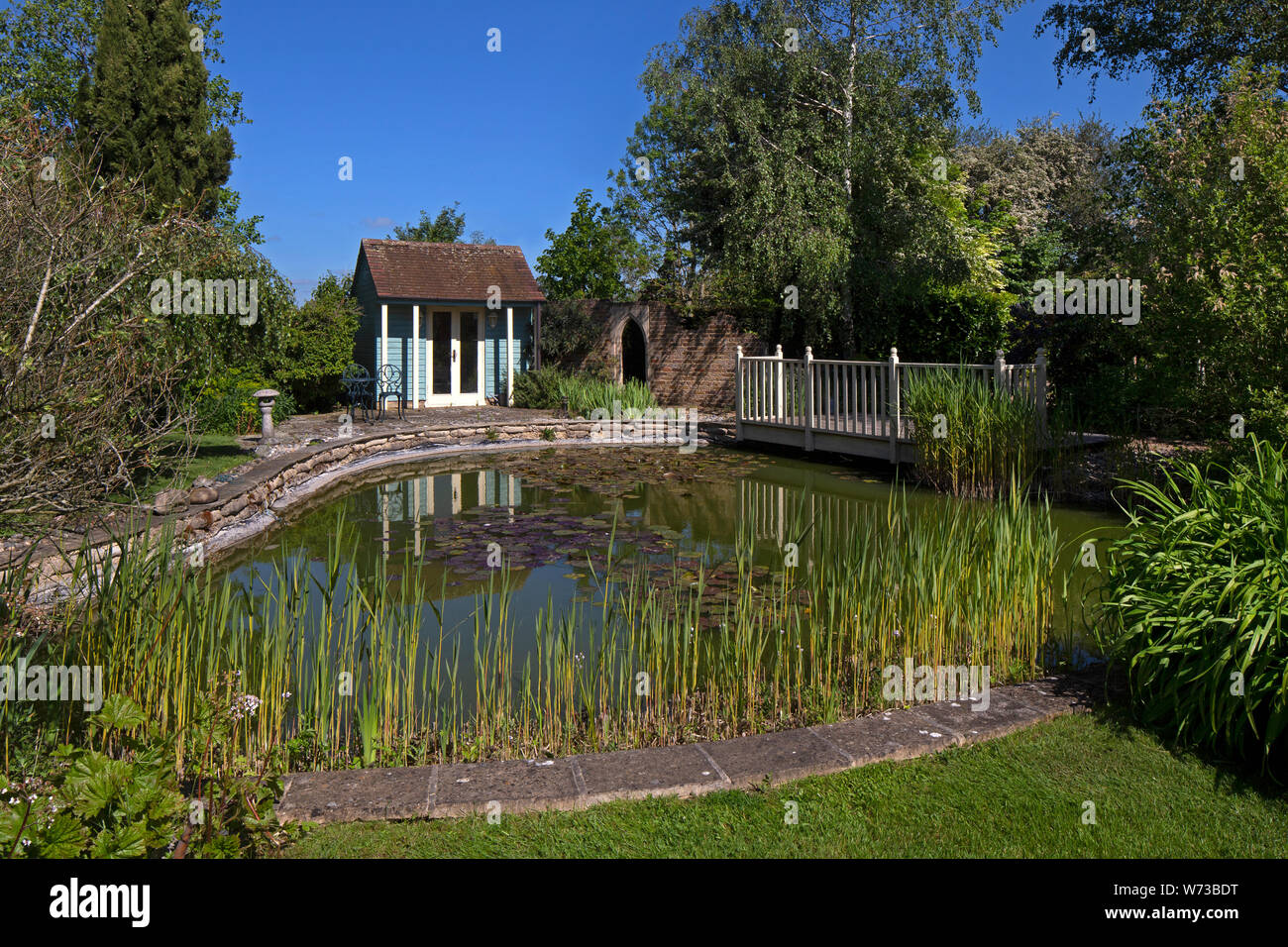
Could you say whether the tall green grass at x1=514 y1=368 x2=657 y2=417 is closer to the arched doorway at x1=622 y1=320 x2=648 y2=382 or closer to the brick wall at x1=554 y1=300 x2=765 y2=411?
the brick wall at x1=554 y1=300 x2=765 y2=411

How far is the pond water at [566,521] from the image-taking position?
6.81 metres

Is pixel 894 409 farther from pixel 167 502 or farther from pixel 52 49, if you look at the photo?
pixel 52 49

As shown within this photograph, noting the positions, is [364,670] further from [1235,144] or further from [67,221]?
[1235,144]

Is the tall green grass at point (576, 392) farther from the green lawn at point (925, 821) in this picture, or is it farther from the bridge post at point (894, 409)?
the green lawn at point (925, 821)

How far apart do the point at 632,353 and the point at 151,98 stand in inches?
419

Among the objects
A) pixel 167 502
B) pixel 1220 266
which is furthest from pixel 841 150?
pixel 167 502

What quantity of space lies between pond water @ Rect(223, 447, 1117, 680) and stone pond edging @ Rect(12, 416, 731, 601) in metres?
0.35

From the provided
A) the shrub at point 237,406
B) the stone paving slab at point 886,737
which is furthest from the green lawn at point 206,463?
the stone paving slab at point 886,737

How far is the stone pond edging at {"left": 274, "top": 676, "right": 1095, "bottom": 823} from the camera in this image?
9.97 ft

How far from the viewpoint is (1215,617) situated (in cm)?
330

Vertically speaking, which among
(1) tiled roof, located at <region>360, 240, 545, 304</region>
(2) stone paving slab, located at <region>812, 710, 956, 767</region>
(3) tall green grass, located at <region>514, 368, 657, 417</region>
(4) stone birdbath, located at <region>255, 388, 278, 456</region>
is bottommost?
(2) stone paving slab, located at <region>812, 710, 956, 767</region>

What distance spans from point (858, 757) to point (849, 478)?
9447 millimetres

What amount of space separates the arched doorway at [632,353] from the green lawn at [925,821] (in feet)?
61.3

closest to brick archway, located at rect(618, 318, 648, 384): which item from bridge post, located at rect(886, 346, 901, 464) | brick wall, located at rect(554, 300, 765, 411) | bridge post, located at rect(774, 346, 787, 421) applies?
brick wall, located at rect(554, 300, 765, 411)
